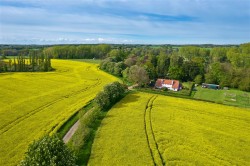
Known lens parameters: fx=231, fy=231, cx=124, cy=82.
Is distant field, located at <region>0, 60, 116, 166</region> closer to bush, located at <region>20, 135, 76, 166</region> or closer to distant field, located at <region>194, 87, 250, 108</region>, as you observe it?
bush, located at <region>20, 135, 76, 166</region>

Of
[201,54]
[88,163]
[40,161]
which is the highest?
[201,54]

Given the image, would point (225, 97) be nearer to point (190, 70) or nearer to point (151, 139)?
point (190, 70)

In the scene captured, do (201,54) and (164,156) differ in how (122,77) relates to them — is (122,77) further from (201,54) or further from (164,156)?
(201,54)

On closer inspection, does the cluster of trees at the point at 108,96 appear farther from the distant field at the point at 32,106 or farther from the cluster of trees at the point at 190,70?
the cluster of trees at the point at 190,70

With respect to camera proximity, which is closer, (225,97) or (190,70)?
(225,97)

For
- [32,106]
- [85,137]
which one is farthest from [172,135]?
[32,106]

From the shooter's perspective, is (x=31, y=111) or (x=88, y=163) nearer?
(x=88, y=163)

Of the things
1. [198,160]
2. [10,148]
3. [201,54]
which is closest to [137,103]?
[198,160]
